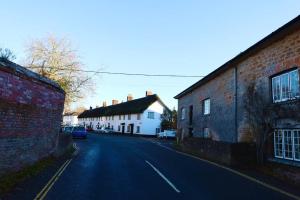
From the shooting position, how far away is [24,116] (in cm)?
1222

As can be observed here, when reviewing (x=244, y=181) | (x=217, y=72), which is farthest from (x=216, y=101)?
(x=244, y=181)

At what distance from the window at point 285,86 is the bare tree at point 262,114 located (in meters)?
0.42

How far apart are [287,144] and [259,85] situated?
389 cm

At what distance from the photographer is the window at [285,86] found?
1323 cm

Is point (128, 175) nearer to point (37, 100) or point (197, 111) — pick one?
point (37, 100)

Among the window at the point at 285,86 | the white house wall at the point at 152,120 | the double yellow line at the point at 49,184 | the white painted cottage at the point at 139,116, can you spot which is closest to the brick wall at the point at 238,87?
the window at the point at 285,86

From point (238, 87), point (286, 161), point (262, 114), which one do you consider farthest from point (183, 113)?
point (286, 161)

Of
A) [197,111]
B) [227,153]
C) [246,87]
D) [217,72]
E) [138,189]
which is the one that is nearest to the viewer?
[138,189]

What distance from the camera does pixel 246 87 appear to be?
18.0 m

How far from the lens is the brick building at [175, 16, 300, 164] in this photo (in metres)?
13.2

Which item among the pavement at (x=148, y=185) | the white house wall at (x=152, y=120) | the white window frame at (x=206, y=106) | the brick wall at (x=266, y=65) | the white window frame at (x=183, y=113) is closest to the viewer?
the pavement at (x=148, y=185)

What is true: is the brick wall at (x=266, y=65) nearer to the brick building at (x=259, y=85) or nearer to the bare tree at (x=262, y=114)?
the brick building at (x=259, y=85)

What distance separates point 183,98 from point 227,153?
21.4m

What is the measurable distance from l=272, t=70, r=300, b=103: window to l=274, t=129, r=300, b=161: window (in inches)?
59.5
